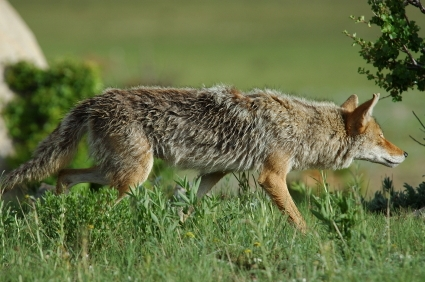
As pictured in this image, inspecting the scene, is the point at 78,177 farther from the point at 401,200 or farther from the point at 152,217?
the point at 401,200

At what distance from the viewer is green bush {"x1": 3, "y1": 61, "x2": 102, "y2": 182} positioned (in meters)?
13.4

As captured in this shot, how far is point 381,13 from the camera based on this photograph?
7.69 metres

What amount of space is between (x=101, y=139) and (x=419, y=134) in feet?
78.5

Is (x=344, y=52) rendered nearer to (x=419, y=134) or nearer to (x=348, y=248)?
(x=419, y=134)

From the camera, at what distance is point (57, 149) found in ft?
25.4

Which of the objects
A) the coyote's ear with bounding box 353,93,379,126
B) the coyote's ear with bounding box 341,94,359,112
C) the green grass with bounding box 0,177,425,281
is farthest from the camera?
the coyote's ear with bounding box 341,94,359,112

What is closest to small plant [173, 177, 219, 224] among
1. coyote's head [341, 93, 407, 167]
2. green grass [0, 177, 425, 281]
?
green grass [0, 177, 425, 281]

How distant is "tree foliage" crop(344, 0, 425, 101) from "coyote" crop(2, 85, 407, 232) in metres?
0.40

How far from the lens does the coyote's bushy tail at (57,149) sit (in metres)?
7.71

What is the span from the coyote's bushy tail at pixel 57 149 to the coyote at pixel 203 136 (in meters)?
0.01

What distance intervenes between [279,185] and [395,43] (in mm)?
2077

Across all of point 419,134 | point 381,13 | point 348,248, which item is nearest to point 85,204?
point 348,248

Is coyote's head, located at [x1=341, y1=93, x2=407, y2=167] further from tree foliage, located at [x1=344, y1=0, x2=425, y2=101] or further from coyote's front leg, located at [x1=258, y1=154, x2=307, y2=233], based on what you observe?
coyote's front leg, located at [x1=258, y1=154, x2=307, y2=233]

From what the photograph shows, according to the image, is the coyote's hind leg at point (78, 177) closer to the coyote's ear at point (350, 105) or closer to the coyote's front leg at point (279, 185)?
the coyote's front leg at point (279, 185)
